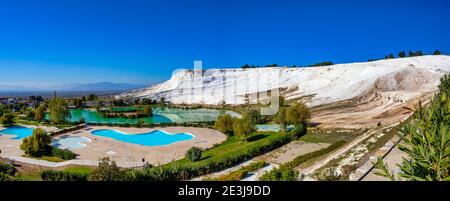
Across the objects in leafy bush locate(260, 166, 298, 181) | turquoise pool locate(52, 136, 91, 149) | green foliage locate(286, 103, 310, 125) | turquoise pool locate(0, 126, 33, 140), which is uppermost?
green foliage locate(286, 103, 310, 125)

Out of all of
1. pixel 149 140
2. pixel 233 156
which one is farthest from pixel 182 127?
pixel 233 156

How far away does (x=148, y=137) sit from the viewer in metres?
22.9

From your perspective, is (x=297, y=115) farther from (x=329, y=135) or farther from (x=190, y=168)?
(x=190, y=168)

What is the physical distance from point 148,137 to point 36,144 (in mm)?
8145

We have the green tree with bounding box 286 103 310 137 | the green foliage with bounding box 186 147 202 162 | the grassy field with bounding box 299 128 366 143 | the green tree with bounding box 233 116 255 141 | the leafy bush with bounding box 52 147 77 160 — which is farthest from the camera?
the green tree with bounding box 286 103 310 137

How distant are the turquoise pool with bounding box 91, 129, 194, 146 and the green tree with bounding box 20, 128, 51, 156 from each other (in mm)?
5312

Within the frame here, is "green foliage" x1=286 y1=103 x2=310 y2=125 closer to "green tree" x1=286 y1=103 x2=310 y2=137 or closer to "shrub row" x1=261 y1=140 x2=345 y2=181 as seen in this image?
"green tree" x1=286 y1=103 x2=310 y2=137

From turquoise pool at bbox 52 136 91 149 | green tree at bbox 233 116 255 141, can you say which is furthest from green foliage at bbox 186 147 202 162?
turquoise pool at bbox 52 136 91 149

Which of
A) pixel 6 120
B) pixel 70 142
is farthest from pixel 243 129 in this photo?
pixel 6 120

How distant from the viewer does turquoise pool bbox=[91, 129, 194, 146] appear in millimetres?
21131

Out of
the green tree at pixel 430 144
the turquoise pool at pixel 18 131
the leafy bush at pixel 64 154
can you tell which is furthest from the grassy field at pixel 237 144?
the turquoise pool at pixel 18 131
